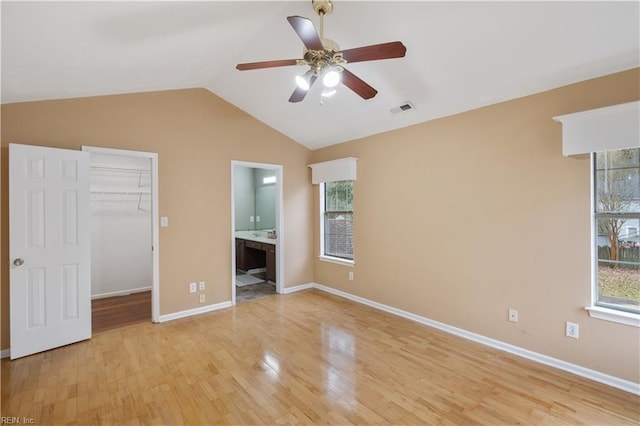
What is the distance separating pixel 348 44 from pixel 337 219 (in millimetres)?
2802

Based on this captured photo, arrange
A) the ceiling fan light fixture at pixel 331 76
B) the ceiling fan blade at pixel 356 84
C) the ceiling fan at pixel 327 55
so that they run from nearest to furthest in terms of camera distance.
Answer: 1. the ceiling fan at pixel 327 55
2. the ceiling fan light fixture at pixel 331 76
3. the ceiling fan blade at pixel 356 84

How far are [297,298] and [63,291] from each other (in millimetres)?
2872

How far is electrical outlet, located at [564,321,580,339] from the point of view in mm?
2514

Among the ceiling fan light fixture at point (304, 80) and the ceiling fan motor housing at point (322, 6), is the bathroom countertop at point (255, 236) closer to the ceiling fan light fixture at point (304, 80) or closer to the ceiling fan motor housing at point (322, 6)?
the ceiling fan light fixture at point (304, 80)

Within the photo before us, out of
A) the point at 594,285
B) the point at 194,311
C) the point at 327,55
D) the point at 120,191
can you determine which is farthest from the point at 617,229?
the point at 120,191

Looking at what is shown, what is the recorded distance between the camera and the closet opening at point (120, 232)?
4.64 meters

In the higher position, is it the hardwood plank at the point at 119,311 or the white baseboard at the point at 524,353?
the white baseboard at the point at 524,353

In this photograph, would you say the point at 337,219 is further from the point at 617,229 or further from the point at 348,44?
the point at 617,229

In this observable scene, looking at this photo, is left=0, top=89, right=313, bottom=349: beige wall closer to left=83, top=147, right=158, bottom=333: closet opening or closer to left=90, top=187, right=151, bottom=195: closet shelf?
left=83, top=147, right=158, bottom=333: closet opening

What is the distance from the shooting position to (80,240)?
313 centimetres

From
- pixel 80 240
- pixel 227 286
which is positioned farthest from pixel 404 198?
pixel 80 240

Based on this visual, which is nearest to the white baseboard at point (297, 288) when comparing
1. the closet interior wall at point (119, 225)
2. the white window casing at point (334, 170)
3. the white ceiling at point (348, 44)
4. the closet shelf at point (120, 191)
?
the white window casing at point (334, 170)

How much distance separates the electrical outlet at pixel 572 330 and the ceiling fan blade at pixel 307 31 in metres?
3.04

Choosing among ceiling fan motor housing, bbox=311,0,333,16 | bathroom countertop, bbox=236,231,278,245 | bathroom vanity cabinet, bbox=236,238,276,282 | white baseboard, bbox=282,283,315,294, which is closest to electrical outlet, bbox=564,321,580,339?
ceiling fan motor housing, bbox=311,0,333,16
